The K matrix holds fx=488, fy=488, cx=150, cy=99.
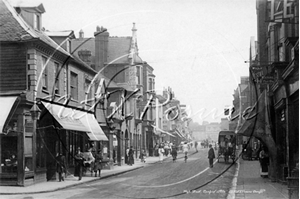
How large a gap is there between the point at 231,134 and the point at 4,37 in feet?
92.0

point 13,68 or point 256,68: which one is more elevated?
point 13,68

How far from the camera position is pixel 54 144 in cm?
2419

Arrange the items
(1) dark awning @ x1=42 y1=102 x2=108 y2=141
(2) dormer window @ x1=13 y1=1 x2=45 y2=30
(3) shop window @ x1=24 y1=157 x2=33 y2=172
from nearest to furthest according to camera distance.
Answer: (1) dark awning @ x1=42 y1=102 x2=108 y2=141 < (3) shop window @ x1=24 y1=157 x2=33 y2=172 < (2) dormer window @ x1=13 y1=1 x2=45 y2=30

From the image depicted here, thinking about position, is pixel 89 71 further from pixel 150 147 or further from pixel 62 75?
pixel 150 147

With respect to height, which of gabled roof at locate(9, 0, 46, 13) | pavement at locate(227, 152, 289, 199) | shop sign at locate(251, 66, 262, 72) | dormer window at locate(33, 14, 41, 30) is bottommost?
pavement at locate(227, 152, 289, 199)

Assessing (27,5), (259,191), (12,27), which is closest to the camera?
(259,191)

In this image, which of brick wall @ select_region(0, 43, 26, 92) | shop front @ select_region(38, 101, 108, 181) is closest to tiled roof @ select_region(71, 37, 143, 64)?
shop front @ select_region(38, 101, 108, 181)

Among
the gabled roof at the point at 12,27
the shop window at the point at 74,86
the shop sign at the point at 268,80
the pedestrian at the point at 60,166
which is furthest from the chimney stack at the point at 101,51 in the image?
the shop sign at the point at 268,80

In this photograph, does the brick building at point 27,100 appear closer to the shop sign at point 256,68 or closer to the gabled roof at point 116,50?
the gabled roof at point 116,50

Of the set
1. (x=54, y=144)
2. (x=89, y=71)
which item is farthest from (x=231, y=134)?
(x=54, y=144)

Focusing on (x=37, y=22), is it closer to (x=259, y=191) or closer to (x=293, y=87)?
(x=293, y=87)

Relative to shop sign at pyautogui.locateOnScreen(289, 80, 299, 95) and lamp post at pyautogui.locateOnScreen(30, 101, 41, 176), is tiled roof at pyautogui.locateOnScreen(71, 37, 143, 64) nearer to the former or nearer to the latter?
lamp post at pyautogui.locateOnScreen(30, 101, 41, 176)

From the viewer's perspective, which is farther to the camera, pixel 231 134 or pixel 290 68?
pixel 231 134

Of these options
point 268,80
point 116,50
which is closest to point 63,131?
point 116,50
